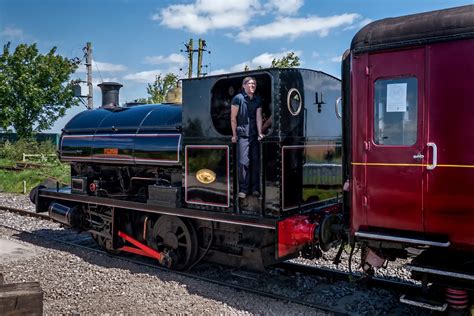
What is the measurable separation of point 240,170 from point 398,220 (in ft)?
6.97

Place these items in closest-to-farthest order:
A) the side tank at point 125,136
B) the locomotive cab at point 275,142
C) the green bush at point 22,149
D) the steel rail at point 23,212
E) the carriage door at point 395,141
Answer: the carriage door at point 395,141 → the locomotive cab at point 275,142 → the side tank at point 125,136 → the steel rail at point 23,212 → the green bush at point 22,149

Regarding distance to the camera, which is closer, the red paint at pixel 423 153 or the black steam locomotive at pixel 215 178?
the red paint at pixel 423 153

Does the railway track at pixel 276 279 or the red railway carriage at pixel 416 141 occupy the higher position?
the red railway carriage at pixel 416 141

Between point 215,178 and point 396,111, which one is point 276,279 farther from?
point 396,111

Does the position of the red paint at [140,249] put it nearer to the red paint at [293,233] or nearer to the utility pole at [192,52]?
the red paint at [293,233]

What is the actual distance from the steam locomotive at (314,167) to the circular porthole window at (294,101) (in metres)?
0.03

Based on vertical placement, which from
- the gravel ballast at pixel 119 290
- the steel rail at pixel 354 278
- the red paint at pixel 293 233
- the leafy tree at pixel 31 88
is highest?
the leafy tree at pixel 31 88

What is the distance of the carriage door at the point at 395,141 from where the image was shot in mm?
4070

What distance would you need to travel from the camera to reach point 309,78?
603 cm

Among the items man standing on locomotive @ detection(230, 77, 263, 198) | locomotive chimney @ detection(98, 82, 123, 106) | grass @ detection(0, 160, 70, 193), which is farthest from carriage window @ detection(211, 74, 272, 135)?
grass @ detection(0, 160, 70, 193)

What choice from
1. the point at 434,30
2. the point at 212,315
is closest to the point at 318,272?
the point at 212,315

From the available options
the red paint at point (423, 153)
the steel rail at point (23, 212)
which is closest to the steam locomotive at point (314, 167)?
the red paint at point (423, 153)

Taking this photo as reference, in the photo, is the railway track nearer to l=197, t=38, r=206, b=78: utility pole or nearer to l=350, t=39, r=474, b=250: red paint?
l=350, t=39, r=474, b=250: red paint

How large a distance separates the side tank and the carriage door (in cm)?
311
